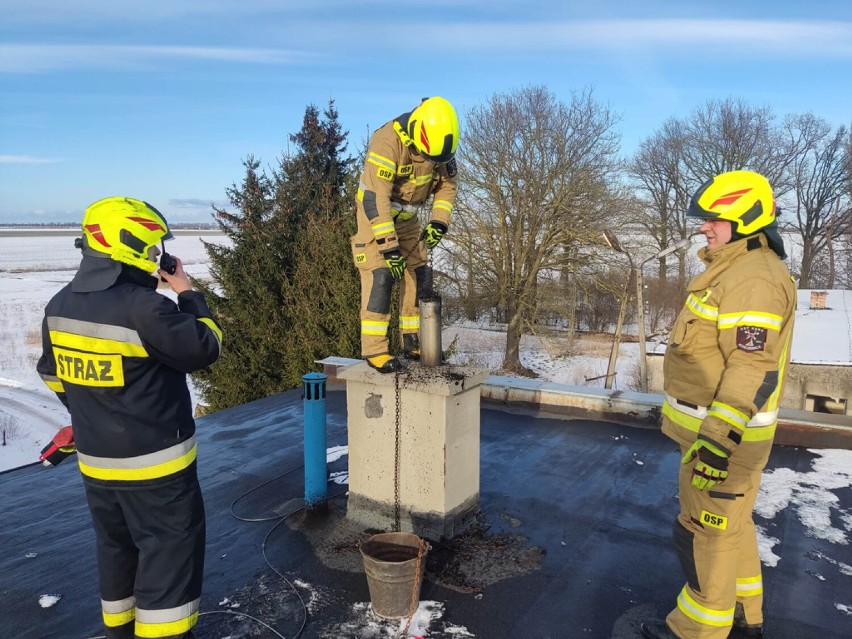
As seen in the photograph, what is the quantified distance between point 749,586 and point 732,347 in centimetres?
133

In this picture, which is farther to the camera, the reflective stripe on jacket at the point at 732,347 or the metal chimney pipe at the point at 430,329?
the metal chimney pipe at the point at 430,329

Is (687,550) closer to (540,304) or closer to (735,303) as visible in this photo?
(735,303)

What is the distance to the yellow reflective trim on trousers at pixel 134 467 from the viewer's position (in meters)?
2.54

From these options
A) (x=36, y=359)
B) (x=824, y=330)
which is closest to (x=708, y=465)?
(x=824, y=330)

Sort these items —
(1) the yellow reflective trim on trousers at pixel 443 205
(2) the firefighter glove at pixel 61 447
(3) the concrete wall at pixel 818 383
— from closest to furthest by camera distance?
1. (2) the firefighter glove at pixel 61 447
2. (1) the yellow reflective trim on trousers at pixel 443 205
3. (3) the concrete wall at pixel 818 383

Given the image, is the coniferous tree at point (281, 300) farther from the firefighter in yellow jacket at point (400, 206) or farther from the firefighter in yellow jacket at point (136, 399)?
the firefighter in yellow jacket at point (136, 399)

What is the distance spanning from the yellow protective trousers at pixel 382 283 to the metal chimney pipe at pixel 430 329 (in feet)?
0.86

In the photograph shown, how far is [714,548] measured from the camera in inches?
111

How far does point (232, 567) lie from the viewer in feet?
12.5

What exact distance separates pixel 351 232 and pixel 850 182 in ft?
115

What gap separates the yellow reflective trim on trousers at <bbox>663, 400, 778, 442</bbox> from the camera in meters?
2.79

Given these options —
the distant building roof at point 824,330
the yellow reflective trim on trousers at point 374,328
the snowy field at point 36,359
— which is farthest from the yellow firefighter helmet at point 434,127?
the distant building roof at point 824,330

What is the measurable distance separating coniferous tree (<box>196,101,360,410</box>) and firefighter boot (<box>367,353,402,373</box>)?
358 inches

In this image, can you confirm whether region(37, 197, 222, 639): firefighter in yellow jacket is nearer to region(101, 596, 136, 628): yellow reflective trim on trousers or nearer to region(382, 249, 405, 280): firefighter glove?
region(101, 596, 136, 628): yellow reflective trim on trousers
